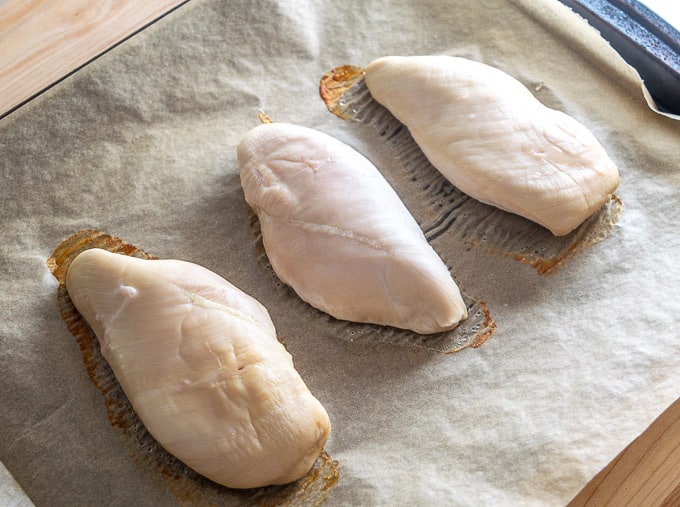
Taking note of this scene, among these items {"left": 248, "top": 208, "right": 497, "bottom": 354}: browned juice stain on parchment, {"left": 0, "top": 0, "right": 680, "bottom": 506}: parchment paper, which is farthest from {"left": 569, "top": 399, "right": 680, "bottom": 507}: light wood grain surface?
{"left": 248, "top": 208, "right": 497, "bottom": 354}: browned juice stain on parchment

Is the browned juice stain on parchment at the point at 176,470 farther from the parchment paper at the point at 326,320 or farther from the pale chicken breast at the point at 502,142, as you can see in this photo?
the pale chicken breast at the point at 502,142

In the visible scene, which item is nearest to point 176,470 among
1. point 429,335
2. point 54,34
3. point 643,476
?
point 429,335

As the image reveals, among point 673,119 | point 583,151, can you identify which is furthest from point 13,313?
point 673,119

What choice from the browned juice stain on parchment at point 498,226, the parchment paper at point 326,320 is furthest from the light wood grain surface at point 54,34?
the browned juice stain on parchment at point 498,226

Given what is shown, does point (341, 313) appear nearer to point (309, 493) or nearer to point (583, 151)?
point (309, 493)

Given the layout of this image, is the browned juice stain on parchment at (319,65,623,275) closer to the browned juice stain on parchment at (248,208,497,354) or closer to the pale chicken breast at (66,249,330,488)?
the browned juice stain on parchment at (248,208,497,354)
